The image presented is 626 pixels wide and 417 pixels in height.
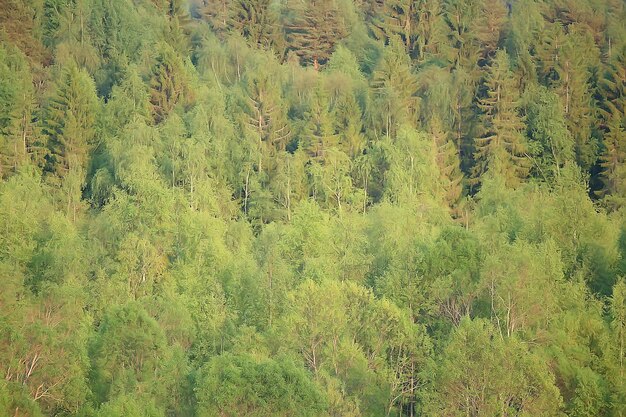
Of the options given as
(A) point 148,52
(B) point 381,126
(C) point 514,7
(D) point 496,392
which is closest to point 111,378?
(D) point 496,392

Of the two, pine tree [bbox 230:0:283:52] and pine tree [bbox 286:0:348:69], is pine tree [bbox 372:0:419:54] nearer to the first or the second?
pine tree [bbox 286:0:348:69]

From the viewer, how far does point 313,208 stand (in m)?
83.4

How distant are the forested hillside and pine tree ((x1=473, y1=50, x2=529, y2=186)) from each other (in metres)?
0.19

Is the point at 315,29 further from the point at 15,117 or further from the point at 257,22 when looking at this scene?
the point at 15,117

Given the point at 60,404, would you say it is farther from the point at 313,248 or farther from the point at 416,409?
the point at 313,248

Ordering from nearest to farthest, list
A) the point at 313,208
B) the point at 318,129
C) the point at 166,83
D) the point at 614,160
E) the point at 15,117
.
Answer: the point at 313,208
the point at 15,117
the point at 614,160
the point at 318,129
the point at 166,83

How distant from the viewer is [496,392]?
196ft

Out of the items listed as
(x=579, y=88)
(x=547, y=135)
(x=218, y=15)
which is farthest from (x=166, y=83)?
(x=579, y=88)

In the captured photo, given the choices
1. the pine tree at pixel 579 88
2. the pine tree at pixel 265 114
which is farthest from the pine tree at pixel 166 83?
the pine tree at pixel 579 88

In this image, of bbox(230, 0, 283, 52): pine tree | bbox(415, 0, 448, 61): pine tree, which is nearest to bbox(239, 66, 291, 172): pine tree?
bbox(230, 0, 283, 52): pine tree

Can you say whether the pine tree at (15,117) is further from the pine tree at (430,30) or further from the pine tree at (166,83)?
the pine tree at (430,30)

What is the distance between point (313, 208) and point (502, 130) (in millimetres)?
18128

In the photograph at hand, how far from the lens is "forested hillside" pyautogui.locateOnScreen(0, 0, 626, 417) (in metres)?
61.8

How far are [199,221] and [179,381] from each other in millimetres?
22604
